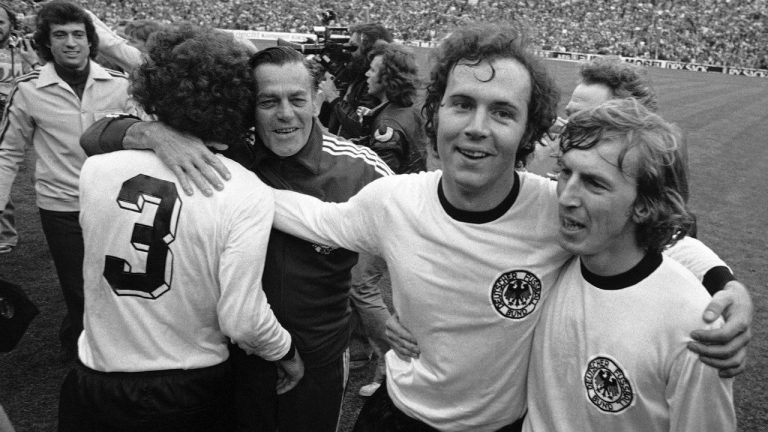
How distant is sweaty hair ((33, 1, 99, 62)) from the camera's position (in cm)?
426

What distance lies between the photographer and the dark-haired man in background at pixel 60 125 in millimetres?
4078

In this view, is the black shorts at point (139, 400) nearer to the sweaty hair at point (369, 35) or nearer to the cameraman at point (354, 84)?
the cameraman at point (354, 84)

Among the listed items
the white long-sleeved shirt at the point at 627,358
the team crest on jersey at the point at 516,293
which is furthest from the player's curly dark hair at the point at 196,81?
the white long-sleeved shirt at the point at 627,358

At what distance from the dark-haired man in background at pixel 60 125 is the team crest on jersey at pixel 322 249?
241 centimetres

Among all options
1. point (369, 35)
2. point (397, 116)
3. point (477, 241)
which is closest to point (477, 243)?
point (477, 241)

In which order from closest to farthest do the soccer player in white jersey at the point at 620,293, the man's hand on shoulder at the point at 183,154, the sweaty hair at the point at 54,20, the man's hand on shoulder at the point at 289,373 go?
the soccer player in white jersey at the point at 620,293 → the man's hand on shoulder at the point at 183,154 → the man's hand on shoulder at the point at 289,373 → the sweaty hair at the point at 54,20

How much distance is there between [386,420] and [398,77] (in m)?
3.22

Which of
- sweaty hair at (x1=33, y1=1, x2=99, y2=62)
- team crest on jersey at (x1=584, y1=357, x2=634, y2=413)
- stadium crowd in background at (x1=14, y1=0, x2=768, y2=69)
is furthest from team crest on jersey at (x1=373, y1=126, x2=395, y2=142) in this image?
stadium crowd in background at (x1=14, y1=0, x2=768, y2=69)

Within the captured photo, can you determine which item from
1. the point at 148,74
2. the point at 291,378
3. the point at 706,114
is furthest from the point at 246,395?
the point at 706,114

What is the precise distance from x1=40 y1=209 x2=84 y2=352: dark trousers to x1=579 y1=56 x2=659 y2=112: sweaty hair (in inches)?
133

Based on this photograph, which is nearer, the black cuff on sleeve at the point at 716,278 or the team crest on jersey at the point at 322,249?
the black cuff on sleeve at the point at 716,278

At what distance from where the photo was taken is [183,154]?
207 centimetres

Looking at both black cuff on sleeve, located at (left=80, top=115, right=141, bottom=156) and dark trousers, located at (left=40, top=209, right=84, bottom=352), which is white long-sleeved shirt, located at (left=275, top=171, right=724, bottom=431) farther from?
dark trousers, located at (left=40, top=209, right=84, bottom=352)

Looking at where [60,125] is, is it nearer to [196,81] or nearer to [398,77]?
[398,77]
